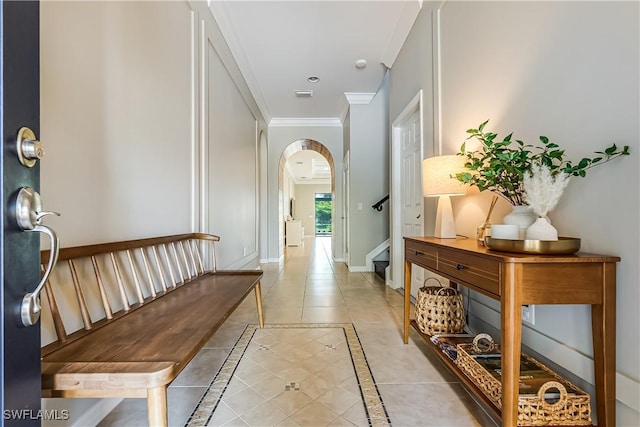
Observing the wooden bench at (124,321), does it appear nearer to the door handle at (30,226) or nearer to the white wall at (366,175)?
the door handle at (30,226)

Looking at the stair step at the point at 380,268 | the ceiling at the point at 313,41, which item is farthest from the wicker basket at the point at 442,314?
the ceiling at the point at 313,41

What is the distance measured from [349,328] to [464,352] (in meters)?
1.09

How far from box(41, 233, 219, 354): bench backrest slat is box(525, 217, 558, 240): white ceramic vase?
1736 millimetres

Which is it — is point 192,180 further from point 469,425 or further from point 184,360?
point 469,425

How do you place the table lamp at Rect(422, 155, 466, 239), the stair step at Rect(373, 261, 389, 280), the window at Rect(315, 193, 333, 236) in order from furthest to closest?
the window at Rect(315, 193, 333, 236), the stair step at Rect(373, 261, 389, 280), the table lamp at Rect(422, 155, 466, 239)

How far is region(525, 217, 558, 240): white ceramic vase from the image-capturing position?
112 cm

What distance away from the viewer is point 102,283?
133 cm

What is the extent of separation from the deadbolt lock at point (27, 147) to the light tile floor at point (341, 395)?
1.25 meters

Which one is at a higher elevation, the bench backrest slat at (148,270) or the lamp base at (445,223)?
the lamp base at (445,223)

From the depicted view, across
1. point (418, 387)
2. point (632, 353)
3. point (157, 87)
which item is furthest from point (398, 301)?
point (157, 87)

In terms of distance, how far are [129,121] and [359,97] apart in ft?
13.0

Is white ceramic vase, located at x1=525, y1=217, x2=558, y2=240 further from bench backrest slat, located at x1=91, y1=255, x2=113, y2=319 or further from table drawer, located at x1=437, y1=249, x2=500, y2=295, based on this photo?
bench backrest slat, located at x1=91, y1=255, x2=113, y2=319

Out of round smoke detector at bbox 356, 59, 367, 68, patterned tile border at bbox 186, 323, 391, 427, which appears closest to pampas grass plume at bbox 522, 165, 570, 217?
patterned tile border at bbox 186, 323, 391, 427

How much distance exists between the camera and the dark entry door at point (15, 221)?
55 centimetres
